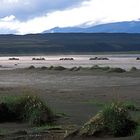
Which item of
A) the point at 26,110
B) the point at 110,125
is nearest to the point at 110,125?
the point at 110,125

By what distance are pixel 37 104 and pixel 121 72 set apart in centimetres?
3549

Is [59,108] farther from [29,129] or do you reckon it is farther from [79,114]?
[29,129]

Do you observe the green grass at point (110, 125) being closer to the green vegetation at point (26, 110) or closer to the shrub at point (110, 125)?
the shrub at point (110, 125)

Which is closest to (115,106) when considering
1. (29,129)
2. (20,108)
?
(29,129)

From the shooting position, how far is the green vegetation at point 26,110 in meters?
15.5

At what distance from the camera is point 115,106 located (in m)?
12.7

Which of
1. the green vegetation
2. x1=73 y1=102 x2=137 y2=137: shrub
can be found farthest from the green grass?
the green vegetation

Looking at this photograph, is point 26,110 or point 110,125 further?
point 26,110

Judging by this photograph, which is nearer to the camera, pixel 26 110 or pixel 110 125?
pixel 110 125

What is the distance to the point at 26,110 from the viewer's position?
52.5 ft

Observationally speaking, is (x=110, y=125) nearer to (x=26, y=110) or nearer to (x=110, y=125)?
(x=110, y=125)

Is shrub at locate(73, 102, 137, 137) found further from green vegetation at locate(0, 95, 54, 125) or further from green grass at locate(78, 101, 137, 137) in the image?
green vegetation at locate(0, 95, 54, 125)

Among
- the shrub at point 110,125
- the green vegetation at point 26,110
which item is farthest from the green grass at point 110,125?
the green vegetation at point 26,110

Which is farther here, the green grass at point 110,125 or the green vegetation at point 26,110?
the green vegetation at point 26,110
